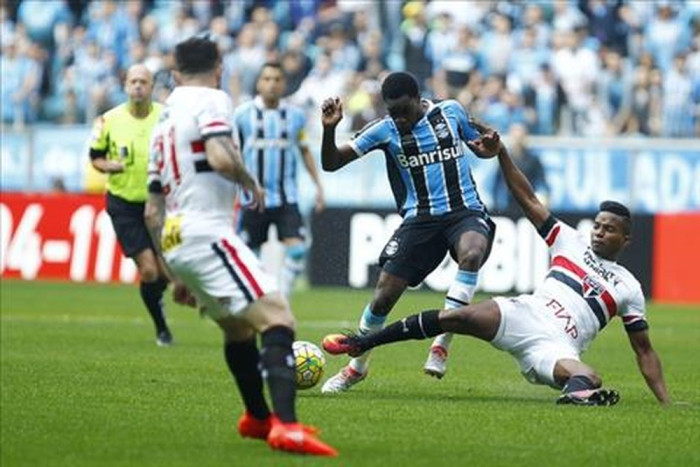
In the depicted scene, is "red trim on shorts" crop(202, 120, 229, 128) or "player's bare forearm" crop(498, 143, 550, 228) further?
"player's bare forearm" crop(498, 143, 550, 228)

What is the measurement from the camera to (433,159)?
13.4 m

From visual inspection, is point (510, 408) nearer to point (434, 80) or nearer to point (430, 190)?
point (430, 190)

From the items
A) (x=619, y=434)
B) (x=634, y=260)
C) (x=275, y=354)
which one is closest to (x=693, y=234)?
(x=634, y=260)

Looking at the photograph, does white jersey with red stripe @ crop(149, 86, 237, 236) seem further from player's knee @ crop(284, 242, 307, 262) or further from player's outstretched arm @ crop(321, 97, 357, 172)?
player's knee @ crop(284, 242, 307, 262)

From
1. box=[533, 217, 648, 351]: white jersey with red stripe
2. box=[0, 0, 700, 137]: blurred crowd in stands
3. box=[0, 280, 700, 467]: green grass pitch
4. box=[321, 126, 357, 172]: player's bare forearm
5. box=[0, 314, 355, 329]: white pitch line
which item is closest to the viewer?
box=[0, 280, 700, 467]: green grass pitch

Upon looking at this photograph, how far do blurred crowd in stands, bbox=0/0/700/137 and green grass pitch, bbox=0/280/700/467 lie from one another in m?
9.45

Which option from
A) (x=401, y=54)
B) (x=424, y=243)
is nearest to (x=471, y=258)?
(x=424, y=243)

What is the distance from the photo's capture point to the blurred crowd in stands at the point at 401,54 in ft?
93.3

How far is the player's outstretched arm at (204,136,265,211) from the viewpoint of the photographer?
9.23 meters

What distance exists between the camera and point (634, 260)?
82.5 ft

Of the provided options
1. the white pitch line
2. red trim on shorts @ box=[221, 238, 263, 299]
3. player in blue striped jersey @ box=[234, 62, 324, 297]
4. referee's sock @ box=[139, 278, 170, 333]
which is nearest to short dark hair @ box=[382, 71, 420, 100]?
red trim on shorts @ box=[221, 238, 263, 299]

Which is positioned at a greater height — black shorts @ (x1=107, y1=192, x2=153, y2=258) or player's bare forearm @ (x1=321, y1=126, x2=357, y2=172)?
player's bare forearm @ (x1=321, y1=126, x2=357, y2=172)

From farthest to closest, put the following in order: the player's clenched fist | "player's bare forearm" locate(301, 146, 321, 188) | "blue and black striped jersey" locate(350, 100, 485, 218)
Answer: "player's bare forearm" locate(301, 146, 321, 188), "blue and black striped jersey" locate(350, 100, 485, 218), the player's clenched fist

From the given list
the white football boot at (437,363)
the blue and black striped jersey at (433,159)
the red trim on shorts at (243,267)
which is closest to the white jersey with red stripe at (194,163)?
the red trim on shorts at (243,267)
